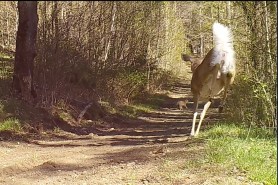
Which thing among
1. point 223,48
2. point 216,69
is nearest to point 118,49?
point 216,69

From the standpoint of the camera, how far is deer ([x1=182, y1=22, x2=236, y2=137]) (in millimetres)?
7988

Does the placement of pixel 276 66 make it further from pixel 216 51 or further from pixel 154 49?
pixel 154 49

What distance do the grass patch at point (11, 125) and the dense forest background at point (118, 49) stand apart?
1788 mm

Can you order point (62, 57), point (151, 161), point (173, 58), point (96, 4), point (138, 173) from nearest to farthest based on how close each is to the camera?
point (138, 173)
point (151, 161)
point (62, 57)
point (96, 4)
point (173, 58)

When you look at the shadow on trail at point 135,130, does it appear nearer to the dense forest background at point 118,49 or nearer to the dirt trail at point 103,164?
the dirt trail at point 103,164

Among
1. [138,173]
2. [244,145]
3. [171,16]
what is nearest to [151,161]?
[138,173]

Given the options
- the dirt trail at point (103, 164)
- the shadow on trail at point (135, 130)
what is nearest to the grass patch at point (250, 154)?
the dirt trail at point (103, 164)

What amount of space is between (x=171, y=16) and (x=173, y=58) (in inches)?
228

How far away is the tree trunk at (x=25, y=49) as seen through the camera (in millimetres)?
11328

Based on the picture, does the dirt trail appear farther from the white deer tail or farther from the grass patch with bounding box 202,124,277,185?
the white deer tail

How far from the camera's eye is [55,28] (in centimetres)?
1253

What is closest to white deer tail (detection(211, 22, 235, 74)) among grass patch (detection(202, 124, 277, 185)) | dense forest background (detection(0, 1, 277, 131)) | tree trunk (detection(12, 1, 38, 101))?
dense forest background (detection(0, 1, 277, 131))

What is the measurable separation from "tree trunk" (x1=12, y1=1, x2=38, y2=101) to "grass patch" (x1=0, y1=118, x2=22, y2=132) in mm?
1536

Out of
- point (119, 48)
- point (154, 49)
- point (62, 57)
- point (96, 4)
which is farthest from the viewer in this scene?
point (154, 49)
